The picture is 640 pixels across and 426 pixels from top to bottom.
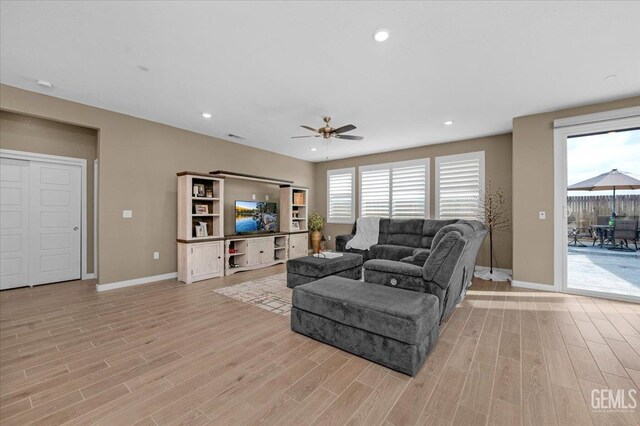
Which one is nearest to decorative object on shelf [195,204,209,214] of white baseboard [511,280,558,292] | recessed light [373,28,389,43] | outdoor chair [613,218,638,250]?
recessed light [373,28,389,43]

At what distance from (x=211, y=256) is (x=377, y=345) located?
386 centimetres

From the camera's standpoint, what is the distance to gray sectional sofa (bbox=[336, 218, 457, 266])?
5.37 m

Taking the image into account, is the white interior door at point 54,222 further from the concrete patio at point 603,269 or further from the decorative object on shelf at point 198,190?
the concrete patio at point 603,269

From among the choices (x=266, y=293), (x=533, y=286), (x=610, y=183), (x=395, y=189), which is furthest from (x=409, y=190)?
(x=266, y=293)

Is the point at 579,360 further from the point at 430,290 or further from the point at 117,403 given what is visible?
the point at 117,403

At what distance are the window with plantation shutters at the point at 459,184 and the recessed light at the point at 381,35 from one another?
4.29m

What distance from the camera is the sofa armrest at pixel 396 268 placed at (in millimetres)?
2992

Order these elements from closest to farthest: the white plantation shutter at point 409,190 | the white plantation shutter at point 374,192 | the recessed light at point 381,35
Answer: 1. the recessed light at point 381,35
2. the white plantation shutter at point 409,190
3. the white plantation shutter at point 374,192

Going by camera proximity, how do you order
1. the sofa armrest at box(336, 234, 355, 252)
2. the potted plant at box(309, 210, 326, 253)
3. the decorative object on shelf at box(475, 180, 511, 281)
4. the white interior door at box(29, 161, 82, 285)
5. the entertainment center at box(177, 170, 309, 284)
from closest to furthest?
the white interior door at box(29, 161, 82, 285) < the entertainment center at box(177, 170, 309, 284) < the decorative object on shelf at box(475, 180, 511, 281) < the sofa armrest at box(336, 234, 355, 252) < the potted plant at box(309, 210, 326, 253)

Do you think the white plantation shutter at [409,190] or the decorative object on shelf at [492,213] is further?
the white plantation shutter at [409,190]

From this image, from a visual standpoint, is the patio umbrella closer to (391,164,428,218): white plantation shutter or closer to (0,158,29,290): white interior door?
(391,164,428,218): white plantation shutter

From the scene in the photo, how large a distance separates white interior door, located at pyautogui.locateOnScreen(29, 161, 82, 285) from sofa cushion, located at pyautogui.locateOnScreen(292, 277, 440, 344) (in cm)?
479
